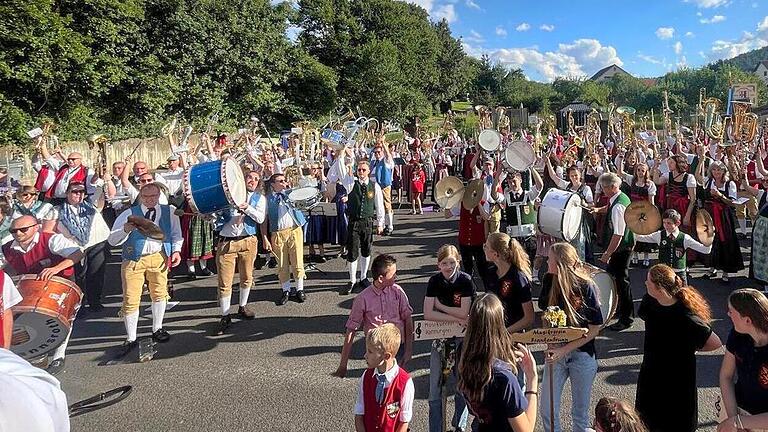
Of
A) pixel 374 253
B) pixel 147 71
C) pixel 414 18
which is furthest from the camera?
pixel 414 18

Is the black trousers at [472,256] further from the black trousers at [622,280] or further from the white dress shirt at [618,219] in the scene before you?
the white dress shirt at [618,219]

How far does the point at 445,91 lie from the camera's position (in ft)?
202

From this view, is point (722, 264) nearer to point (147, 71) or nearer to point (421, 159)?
point (421, 159)

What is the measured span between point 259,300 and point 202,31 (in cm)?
2588

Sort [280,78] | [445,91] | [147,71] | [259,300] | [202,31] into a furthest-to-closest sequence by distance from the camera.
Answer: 1. [445,91]
2. [280,78]
3. [202,31]
4. [147,71]
5. [259,300]

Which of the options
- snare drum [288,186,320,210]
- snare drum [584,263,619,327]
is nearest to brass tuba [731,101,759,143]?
snare drum [288,186,320,210]

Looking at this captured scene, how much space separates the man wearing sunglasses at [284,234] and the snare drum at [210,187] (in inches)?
56.7

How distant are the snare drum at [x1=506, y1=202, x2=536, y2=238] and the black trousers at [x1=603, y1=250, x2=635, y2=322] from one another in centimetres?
158

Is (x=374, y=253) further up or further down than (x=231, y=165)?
further down

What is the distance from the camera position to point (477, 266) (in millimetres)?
7621

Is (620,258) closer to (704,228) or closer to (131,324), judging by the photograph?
(704,228)

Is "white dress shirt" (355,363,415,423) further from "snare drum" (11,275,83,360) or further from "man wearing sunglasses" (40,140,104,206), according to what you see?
"man wearing sunglasses" (40,140,104,206)

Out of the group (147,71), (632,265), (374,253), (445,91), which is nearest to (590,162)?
(632,265)

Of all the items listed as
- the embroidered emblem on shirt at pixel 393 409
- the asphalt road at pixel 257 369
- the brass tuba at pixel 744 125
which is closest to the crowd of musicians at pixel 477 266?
the embroidered emblem on shirt at pixel 393 409
